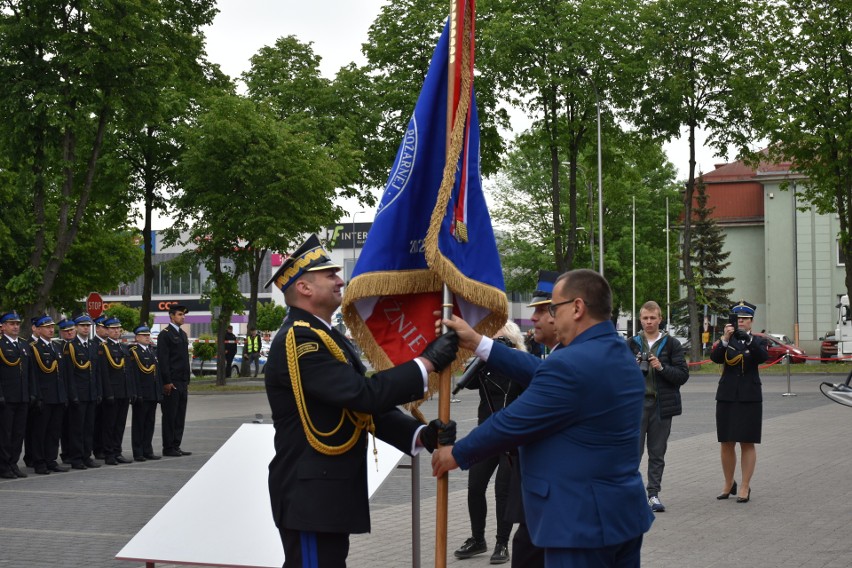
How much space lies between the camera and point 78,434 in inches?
649

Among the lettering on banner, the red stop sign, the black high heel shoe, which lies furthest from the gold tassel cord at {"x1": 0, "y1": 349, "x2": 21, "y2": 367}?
the red stop sign

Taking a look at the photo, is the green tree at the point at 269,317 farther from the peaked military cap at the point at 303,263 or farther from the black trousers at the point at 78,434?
the peaked military cap at the point at 303,263

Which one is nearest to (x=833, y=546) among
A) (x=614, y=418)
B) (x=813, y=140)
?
(x=614, y=418)

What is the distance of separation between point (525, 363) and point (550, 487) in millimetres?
1129

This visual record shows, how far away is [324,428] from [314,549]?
20.7 inches

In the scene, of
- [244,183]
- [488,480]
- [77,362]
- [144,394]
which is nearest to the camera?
[488,480]

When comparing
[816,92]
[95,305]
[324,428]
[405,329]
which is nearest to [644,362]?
[405,329]

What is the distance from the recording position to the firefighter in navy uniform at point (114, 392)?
17000 mm

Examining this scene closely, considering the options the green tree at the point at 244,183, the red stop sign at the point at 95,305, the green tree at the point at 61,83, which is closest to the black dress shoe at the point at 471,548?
the green tree at the point at 61,83

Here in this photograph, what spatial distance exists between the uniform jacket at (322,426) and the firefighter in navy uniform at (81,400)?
39.5 feet

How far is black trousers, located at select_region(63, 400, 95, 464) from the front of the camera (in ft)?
53.9

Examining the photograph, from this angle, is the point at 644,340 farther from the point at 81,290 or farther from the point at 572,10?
the point at 81,290

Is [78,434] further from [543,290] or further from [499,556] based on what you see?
[543,290]

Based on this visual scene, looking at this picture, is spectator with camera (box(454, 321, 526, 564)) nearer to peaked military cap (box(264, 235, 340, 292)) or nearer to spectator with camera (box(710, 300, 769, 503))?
spectator with camera (box(710, 300, 769, 503))
